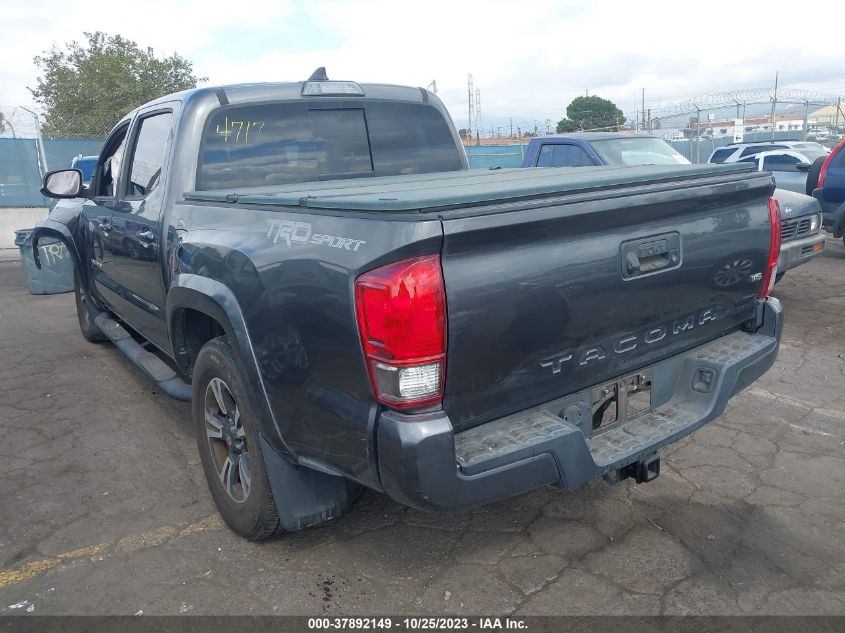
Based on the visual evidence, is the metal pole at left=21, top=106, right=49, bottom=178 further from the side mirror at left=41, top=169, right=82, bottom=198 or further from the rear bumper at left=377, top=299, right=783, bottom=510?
the rear bumper at left=377, top=299, right=783, bottom=510

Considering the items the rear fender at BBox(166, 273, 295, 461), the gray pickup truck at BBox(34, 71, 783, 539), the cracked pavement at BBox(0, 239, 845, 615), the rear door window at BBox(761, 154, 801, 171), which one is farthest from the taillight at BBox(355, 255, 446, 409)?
the rear door window at BBox(761, 154, 801, 171)

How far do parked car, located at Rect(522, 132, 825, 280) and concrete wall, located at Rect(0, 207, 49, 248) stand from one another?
1244cm

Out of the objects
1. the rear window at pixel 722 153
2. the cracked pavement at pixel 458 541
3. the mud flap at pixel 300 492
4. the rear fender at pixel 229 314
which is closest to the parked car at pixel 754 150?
the rear window at pixel 722 153

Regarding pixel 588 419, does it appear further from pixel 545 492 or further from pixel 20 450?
pixel 20 450

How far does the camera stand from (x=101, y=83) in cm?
3225

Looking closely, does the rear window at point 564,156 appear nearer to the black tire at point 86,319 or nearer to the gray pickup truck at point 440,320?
the gray pickup truck at point 440,320

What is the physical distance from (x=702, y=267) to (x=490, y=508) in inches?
59.3

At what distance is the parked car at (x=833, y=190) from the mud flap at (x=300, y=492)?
8.67 m

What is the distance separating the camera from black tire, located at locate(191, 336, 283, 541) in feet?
9.11

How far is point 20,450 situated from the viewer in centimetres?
420

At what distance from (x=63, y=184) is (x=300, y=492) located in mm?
3537

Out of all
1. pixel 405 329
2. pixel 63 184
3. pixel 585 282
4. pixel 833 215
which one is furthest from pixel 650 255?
pixel 833 215

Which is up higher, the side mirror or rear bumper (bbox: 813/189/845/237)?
the side mirror

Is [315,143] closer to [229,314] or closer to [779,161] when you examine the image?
[229,314]
